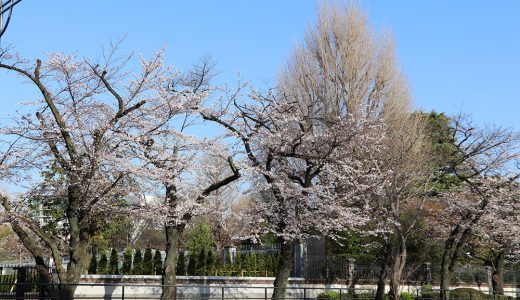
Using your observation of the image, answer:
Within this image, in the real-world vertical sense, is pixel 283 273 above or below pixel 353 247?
below

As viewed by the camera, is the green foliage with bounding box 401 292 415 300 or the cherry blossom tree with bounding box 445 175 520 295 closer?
the cherry blossom tree with bounding box 445 175 520 295

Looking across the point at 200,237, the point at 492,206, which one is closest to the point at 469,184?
the point at 492,206

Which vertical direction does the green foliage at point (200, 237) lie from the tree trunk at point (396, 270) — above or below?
above

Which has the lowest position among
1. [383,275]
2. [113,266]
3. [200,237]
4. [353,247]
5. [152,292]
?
[152,292]

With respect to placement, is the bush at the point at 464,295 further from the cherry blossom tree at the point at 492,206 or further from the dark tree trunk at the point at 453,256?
the cherry blossom tree at the point at 492,206

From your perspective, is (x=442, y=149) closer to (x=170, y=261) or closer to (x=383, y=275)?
(x=383, y=275)

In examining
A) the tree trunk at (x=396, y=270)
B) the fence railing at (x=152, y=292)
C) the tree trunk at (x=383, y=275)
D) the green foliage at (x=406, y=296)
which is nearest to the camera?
the fence railing at (x=152, y=292)

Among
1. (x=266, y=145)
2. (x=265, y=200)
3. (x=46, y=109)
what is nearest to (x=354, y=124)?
(x=266, y=145)

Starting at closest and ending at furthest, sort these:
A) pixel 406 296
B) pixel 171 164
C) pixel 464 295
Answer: pixel 171 164, pixel 406 296, pixel 464 295

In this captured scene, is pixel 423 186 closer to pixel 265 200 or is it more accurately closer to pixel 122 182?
pixel 265 200

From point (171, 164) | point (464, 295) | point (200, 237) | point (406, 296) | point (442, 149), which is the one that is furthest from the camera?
point (200, 237)

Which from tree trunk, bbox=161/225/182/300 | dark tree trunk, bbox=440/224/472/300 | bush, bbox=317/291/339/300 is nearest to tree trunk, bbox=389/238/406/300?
bush, bbox=317/291/339/300

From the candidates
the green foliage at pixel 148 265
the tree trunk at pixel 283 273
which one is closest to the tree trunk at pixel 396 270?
the tree trunk at pixel 283 273

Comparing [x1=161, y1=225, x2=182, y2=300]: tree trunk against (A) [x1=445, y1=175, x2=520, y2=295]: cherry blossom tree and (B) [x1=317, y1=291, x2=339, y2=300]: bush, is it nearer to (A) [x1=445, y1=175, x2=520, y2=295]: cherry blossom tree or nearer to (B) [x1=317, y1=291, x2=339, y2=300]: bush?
(B) [x1=317, y1=291, x2=339, y2=300]: bush
